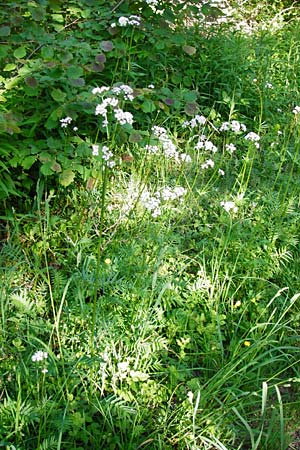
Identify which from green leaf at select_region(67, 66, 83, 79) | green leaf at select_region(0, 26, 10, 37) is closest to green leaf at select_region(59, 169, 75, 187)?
green leaf at select_region(67, 66, 83, 79)

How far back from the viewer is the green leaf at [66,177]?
2.62 meters

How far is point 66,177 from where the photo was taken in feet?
8.63

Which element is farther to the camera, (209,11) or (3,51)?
(209,11)

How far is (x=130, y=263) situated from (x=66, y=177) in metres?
0.58

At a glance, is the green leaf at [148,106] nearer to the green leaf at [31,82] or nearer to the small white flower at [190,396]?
the green leaf at [31,82]

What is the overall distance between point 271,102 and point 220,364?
2.29m

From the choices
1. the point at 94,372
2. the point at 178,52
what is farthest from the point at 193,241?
the point at 178,52

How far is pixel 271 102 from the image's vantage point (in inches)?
153

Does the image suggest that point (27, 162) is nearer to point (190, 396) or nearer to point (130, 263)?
point (130, 263)

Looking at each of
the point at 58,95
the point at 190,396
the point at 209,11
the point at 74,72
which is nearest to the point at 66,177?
the point at 58,95

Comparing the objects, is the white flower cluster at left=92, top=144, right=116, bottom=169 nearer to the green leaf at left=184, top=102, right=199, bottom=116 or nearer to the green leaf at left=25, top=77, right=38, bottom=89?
the green leaf at left=25, top=77, right=38, bottom=89

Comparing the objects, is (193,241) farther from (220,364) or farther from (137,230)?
(220,364)

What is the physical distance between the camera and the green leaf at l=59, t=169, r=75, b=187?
8.58 feet

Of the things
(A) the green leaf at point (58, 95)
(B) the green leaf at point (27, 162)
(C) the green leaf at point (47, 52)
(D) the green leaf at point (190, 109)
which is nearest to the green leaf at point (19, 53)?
(C) the green leaf at point (47, 52)
